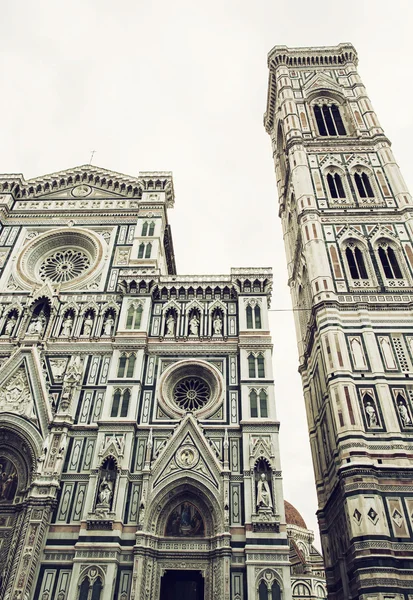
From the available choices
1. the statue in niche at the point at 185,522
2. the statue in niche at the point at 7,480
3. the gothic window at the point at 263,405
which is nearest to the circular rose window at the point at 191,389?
the gothic window at the point at 263,405

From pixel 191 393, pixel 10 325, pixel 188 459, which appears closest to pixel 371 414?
pixel 191 393

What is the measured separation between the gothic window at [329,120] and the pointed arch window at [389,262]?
35.0 ft

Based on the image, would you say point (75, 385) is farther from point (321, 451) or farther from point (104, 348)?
point (321, 451)

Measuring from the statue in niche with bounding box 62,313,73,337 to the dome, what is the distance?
1314 inches

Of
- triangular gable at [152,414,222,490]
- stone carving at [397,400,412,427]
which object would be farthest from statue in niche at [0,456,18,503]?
stone carving at [397,400,412,427]

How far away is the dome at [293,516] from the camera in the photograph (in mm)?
45938

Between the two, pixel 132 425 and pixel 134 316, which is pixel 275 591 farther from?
pixel 134 316

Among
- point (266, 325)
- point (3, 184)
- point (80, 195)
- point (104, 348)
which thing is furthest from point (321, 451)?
point (3, 184)

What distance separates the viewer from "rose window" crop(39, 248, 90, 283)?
24.4 meters

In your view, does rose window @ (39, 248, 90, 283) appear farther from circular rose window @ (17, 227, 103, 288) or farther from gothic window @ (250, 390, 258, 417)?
gothic window @ (250, 390, 258, 417)

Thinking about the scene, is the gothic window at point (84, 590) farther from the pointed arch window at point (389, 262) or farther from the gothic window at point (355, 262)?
the pointed arch window at point (389, 262)

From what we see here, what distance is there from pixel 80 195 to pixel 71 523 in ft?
58.6

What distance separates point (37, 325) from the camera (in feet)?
69.8

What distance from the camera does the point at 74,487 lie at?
16.8m
